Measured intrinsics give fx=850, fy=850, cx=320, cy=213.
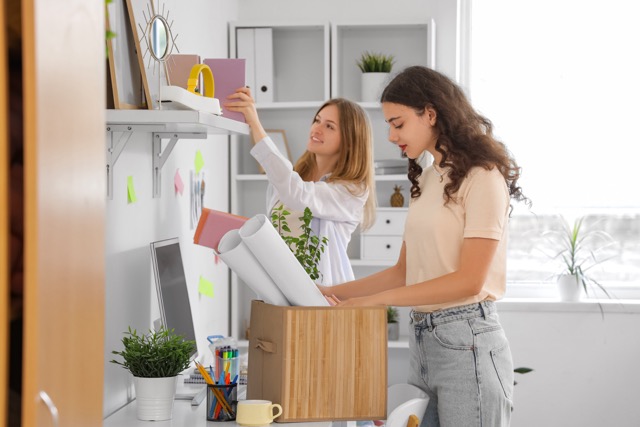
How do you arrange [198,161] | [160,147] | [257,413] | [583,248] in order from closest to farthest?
[257,413]
[160,147]
[198,161]
[583,248]

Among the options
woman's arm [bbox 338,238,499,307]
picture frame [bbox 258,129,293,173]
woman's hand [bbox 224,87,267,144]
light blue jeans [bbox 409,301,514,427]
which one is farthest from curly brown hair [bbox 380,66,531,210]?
picture frame [bbox 258,129,293,173]

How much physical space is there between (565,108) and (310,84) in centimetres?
124

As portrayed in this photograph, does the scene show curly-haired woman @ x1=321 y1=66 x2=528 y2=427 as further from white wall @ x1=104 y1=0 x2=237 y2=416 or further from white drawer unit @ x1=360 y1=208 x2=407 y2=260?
white drawer unit @ x1=360 y1=208 x2=407 y2=260

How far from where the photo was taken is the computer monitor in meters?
2.15

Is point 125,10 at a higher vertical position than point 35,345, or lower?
higher

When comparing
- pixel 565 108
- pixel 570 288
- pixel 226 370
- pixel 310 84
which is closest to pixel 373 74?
pixel 310 84

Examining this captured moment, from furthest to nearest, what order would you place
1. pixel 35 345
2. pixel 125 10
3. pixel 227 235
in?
pixel 125 10, pixel 227 235, pixel 35 345

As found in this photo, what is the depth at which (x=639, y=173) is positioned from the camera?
4.05 metres

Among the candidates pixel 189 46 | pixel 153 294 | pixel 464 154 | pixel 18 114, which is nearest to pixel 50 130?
pixel 18 114

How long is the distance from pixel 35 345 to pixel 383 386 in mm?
1078

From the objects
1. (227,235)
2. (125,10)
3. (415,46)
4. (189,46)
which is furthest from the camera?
(415,46)

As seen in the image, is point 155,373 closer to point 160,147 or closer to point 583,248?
point 160,147

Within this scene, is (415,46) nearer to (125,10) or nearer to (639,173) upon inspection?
(639,173)

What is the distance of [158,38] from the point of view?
6.47ft
